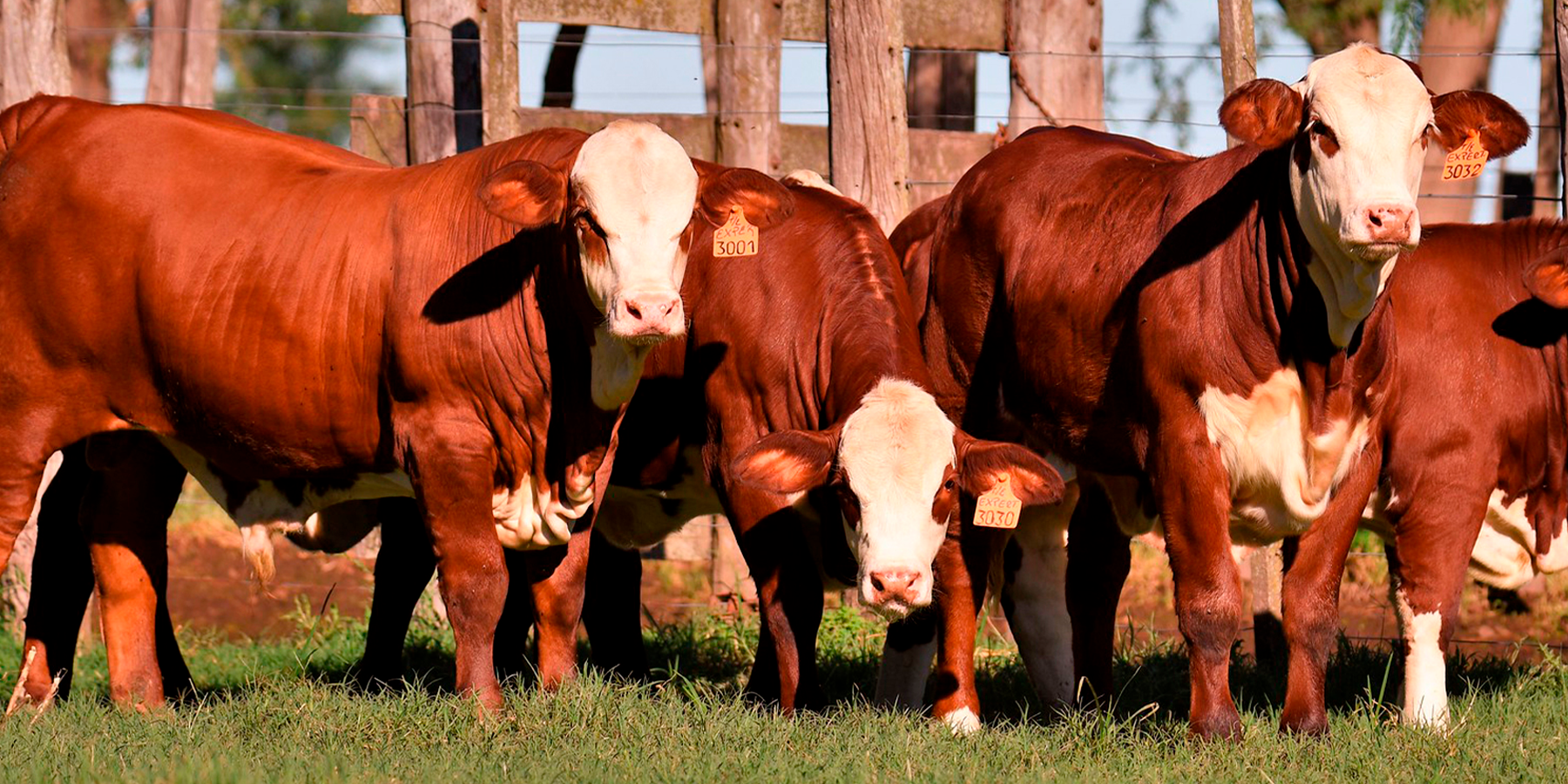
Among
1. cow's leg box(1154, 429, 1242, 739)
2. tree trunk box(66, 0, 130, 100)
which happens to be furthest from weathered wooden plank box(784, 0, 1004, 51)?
tree trunk box(66, 0, 130, 100)

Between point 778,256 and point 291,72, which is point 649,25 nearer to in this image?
point 778,256

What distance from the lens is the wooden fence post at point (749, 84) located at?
9.17 meters

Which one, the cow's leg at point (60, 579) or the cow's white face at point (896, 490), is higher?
the cow's white face at point (896, 490)

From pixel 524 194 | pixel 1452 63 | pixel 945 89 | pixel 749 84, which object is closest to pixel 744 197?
pixel 524 194

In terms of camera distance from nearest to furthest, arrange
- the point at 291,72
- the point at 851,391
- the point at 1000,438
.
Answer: the point at 851,391, the point at 1000,438, the point at 291,72

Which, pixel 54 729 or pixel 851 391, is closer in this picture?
pixel 54 729

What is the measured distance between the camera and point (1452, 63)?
17.5 metres

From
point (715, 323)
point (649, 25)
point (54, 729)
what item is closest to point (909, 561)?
point (715, 323)

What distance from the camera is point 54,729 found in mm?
6105

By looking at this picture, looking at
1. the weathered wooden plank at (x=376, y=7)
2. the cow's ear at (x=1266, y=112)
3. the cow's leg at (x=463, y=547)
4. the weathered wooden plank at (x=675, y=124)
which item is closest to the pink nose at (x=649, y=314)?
the cow's leg at (x=463, y=547)

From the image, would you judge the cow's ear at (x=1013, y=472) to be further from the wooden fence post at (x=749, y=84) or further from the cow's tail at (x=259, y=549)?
the wooden fence post at (x=749, y=84)

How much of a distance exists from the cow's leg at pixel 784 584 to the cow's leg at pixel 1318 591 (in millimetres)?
1709

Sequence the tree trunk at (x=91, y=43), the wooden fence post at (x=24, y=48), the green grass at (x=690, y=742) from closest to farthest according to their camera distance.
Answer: the green grass at (x=690, y=742), the wooden fence post at (x=24, y=48), the tree trunk at (x=91, y=43)

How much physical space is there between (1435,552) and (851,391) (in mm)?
2373
